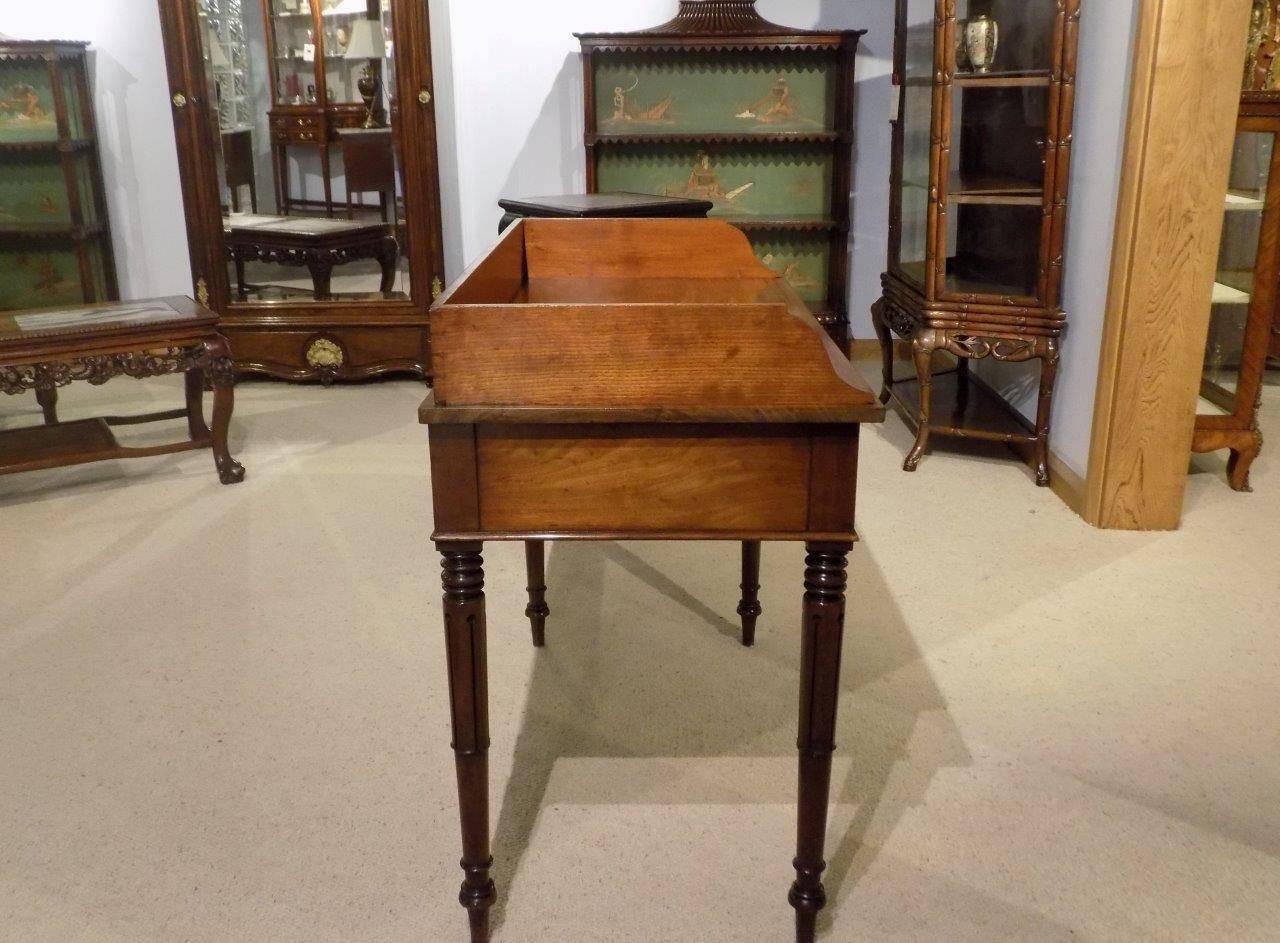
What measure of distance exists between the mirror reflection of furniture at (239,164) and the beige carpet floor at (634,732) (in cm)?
159

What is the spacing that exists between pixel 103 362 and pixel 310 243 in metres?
1.37

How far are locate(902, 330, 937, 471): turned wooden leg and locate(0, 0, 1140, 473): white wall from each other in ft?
4.97

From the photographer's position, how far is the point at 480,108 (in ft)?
16.3

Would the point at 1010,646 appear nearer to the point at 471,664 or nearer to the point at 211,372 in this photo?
the point at 471,664

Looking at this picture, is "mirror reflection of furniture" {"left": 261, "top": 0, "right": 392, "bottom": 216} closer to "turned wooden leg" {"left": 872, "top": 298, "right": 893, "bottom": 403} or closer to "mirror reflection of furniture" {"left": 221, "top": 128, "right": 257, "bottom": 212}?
"mirror reflection of furniture" {"left": 221, "top": 128, "right": 257, "bottom": 212}

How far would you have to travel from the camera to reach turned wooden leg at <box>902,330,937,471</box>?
3611 millimetres

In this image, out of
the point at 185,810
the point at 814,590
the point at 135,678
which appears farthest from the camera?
the point at 135,678

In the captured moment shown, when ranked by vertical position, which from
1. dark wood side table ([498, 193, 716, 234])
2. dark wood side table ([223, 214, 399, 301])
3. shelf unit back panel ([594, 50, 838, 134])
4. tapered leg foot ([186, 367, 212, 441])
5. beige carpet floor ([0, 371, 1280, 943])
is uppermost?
shelf unit back panel ([594, 50, 838, 134])

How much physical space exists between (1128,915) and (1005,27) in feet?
9.13

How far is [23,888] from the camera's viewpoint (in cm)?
175

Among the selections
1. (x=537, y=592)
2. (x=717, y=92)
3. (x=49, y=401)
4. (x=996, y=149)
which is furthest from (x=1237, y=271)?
(x=49, y=401)

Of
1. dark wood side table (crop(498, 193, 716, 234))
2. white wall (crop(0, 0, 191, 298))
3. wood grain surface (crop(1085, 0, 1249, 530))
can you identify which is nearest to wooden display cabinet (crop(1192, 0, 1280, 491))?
wood grain surface (crop(1085, 0, 1249, 530))

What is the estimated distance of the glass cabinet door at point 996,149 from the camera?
345 centimetres

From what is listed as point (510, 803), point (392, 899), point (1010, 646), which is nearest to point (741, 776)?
point (510, 803)
